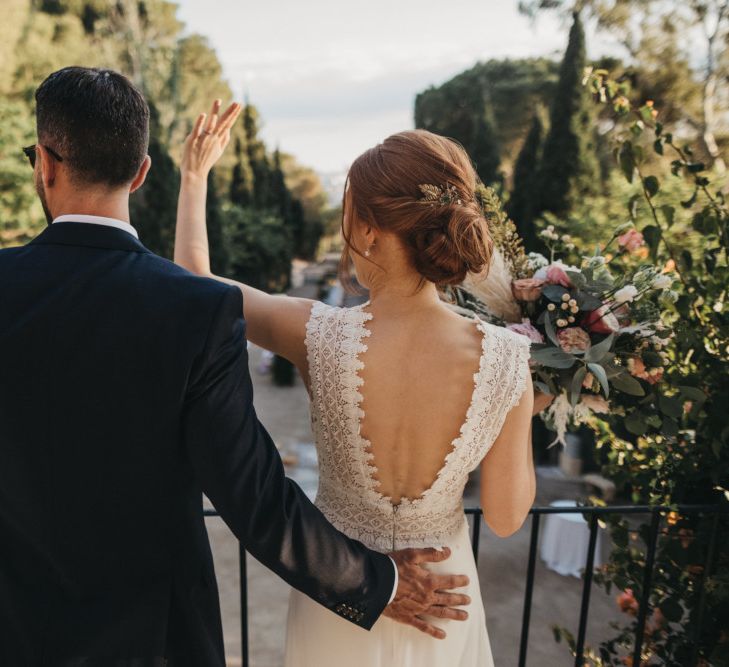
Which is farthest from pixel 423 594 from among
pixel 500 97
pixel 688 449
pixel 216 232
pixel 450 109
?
pixel 450 109

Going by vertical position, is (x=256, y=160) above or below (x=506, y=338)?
below

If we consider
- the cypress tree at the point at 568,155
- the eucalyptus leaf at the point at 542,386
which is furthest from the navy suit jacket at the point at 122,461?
the cypress tree at the point at 568,155

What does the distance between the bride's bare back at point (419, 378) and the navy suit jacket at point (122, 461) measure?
0.73 feet

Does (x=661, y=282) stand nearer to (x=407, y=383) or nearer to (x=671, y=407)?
(x=671, y=407)

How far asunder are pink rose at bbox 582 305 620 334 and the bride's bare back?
1.24ft

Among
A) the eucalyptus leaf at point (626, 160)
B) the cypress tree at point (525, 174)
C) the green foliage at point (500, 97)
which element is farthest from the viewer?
the green foliage at point (500, 97)

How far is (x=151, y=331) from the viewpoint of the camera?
3.06ft

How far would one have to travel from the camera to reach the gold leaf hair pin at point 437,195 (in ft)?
3.63

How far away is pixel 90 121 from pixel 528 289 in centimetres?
97

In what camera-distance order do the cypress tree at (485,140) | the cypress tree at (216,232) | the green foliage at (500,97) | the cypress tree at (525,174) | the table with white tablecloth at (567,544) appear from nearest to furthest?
the table with white tablecloth at (567,544) < the cypress tree at (525,174) < the cypress tree at (485,140) < the cypress tree at (216,232) < the green foliage at (500,97)

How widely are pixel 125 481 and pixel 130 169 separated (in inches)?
20.1

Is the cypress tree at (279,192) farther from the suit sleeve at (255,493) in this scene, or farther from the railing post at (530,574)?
the suit sleeve at (255,493)

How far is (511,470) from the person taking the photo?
122 centimetres

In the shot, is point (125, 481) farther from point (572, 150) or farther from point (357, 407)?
point (572, 150)
